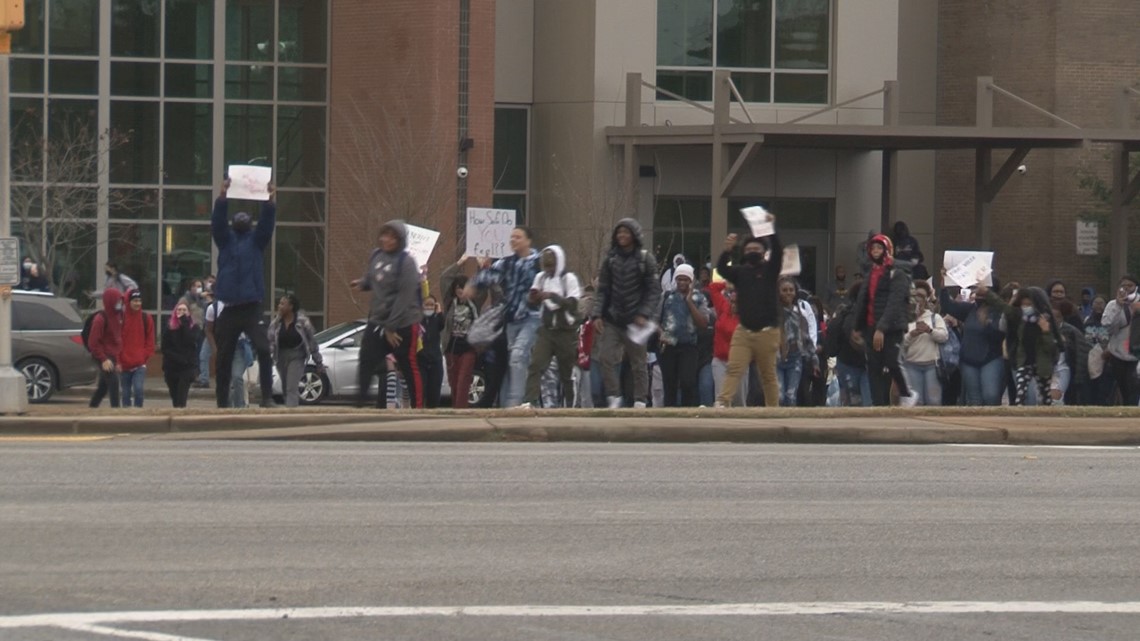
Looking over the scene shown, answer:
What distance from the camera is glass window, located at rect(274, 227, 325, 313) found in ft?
106

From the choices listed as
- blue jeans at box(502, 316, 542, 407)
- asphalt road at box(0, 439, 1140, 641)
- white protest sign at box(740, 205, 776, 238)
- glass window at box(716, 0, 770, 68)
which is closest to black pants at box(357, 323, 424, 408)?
blue jeans at box(502, 316, 542, 407)

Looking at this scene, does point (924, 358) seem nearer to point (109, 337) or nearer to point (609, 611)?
point (109, 337)

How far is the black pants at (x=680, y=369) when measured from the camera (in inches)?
746

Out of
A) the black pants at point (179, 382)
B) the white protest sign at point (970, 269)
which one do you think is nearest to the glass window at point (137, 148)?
the black pants at point (179, 382)

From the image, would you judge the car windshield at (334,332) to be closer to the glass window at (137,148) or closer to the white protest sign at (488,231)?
the white protest sign at (488,231)

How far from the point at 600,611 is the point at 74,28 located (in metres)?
26.9

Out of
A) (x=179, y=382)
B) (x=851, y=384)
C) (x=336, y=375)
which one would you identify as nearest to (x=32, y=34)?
A: (x=336, y=375)

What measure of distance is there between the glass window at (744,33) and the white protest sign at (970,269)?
12.4m

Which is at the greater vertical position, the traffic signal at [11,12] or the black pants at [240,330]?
the traffic signal at [11,12]

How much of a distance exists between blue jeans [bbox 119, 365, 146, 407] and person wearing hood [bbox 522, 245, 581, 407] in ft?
17.9

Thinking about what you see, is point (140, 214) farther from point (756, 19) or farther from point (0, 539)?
point (0, 539)

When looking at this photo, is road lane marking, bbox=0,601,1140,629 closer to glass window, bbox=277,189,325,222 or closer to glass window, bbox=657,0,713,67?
glass window, bbox=657,0,713,67

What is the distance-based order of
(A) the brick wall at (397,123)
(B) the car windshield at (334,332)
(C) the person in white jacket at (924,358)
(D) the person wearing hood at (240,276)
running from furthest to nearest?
(A) the brick wall at (397,123), (B) the car windshield at (334,332), (C) the person in white jacket at (924,358), (D) the person wearing hood at (240,276)

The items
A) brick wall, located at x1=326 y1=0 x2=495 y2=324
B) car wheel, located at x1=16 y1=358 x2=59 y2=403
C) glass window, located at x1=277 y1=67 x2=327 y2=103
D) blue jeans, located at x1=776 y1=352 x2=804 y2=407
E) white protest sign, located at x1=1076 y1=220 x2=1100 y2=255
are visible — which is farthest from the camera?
white protest sign, located at x1=1076 y1=220 x2=1100 y2=255
